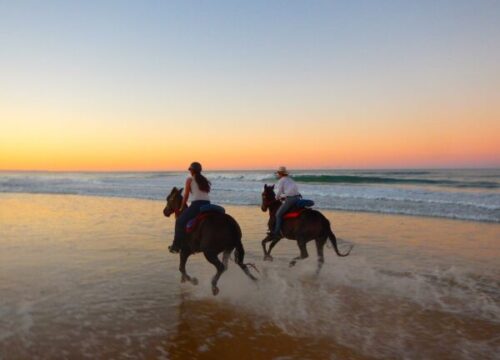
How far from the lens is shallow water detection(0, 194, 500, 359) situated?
5.55m

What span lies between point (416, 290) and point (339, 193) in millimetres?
21217

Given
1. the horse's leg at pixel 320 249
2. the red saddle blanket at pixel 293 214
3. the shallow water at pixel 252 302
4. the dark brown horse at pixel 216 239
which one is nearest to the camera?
the shallow water at pixel 252 302

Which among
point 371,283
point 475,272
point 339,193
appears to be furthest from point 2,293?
point 339,193

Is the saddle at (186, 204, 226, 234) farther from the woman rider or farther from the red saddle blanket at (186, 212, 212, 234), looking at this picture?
the woman rider

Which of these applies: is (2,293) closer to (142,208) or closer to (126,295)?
(126,295)

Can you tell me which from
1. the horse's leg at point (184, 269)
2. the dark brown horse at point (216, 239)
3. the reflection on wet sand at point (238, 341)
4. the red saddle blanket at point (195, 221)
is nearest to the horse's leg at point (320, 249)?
the dark brown horse at point (216, 239)

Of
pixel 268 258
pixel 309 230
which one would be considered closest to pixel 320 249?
pixel 309 230

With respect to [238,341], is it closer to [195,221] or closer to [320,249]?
[195,221]

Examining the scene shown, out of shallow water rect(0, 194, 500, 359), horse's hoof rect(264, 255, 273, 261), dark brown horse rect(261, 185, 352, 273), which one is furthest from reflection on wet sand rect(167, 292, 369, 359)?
horse's hoof rect(264, 255, 273, 261)

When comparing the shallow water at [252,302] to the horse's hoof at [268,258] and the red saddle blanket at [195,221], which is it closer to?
the horse's hoof at [268,258]

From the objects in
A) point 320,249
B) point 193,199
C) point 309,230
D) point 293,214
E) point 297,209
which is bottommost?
point 320,249

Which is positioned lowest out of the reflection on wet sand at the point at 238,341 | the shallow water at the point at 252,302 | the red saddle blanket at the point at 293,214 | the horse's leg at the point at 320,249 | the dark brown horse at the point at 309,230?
the reflection on wet sand at the point at 238,341

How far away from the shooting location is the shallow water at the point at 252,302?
555 centimetres

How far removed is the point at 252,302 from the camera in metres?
7.35
